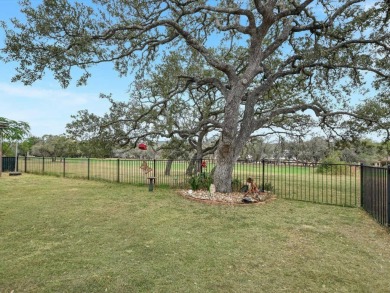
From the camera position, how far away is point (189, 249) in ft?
12.9

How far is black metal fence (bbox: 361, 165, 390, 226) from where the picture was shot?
210 inches

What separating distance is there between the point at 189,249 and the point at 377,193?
4782 millimetres

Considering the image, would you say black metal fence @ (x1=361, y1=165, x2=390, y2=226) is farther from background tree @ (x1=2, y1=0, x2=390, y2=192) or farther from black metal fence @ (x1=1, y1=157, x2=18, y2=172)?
black metal fence @ (x1=1, y1=157, x2=18, y2=172)

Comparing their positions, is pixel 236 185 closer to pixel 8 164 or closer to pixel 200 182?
pixel 200 182

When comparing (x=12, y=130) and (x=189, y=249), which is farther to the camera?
(x=12, y=130)

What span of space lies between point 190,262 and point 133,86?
11.3 metres

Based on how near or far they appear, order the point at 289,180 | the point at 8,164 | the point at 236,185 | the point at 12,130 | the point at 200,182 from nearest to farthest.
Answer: the point at 200,182 < the point at 236,185 < the point at 289,180 < the point at 12,130 < the point at 8,164

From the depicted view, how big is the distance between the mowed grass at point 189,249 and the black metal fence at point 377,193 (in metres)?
0.26

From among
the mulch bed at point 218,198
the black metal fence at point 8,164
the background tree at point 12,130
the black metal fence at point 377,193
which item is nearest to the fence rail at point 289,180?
the black metal fence at point 377,193

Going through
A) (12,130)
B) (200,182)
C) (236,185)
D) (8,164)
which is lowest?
(236,185)

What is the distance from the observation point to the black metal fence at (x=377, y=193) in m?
5.32

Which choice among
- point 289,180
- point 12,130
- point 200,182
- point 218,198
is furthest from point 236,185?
point 12,130

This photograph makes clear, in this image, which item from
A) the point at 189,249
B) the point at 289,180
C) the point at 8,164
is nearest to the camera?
the point at 189,249

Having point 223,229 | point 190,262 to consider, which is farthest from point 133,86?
point 190,262
